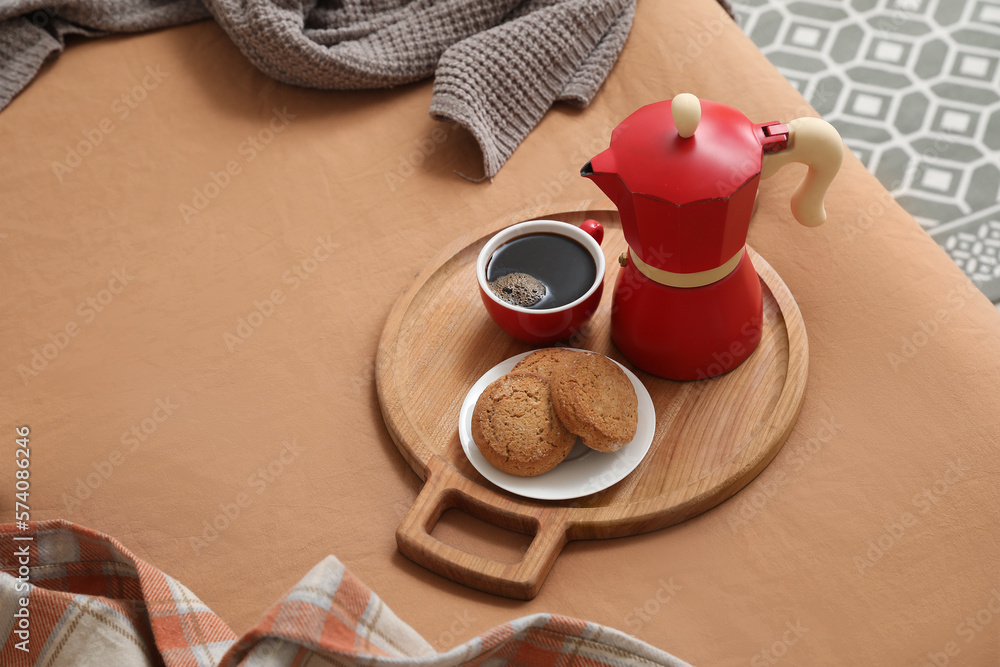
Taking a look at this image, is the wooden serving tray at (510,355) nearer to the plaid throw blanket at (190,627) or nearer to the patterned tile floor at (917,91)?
the plaid throw blanket at (190,627)

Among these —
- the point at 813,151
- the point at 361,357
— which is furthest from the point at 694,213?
the point at 361,357

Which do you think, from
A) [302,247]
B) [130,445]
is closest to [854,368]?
[302,247]

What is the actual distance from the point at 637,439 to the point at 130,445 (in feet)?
1.71

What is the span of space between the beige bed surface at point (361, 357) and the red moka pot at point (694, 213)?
13 centimetres

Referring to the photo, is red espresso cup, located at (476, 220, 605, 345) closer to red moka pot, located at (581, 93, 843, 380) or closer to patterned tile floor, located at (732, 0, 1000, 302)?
red moka pot, located at (581, 93, 843, 380)

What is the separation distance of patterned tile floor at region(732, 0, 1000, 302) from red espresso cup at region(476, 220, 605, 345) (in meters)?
0.95

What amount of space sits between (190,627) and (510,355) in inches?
15.0

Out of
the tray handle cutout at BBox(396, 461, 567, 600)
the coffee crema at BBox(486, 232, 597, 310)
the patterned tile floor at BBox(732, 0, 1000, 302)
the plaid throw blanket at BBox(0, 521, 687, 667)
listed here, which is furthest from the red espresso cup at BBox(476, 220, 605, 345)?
the patterned tile floor at BBox(732, 0, 1000, 302)

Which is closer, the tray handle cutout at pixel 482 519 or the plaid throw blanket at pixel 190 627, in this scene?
the plaid throw blanket at pixel 190 627

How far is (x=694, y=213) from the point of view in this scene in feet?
2.08

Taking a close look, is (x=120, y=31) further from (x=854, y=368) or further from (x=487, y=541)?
(x=854, y=368)

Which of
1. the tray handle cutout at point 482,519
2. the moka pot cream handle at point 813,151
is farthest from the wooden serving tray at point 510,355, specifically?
the moka pot cream handle at point 813,151

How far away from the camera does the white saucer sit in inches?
27.8

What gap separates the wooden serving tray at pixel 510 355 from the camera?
700mm
